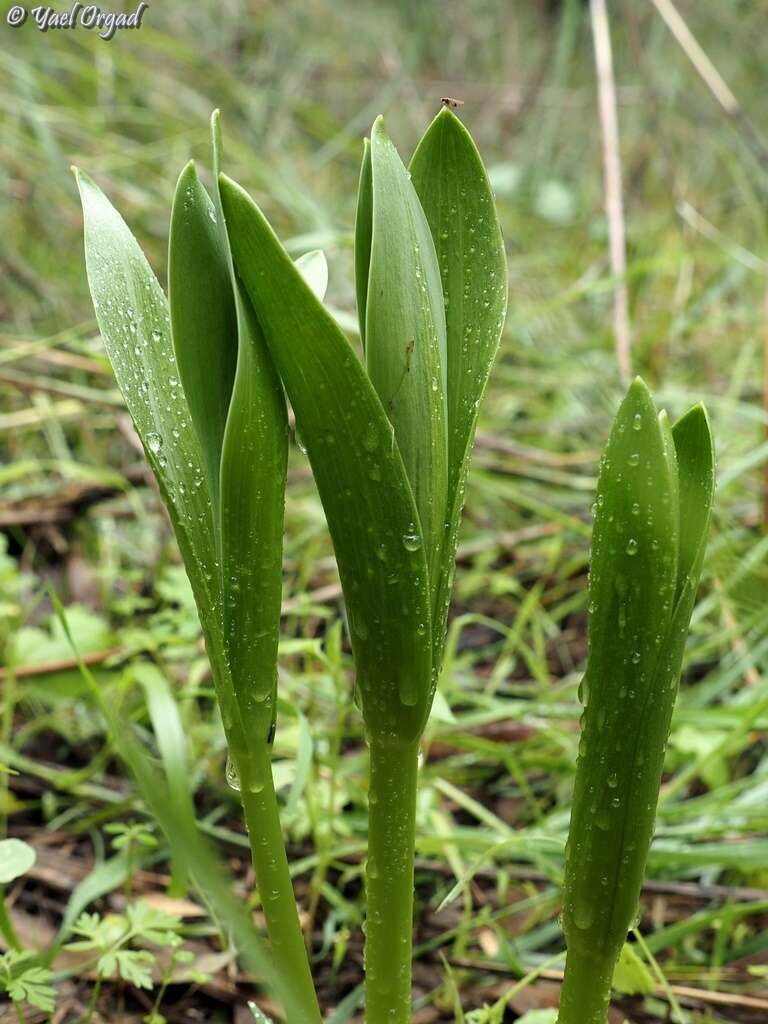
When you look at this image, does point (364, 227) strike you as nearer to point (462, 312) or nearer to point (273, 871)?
point (462, 312)

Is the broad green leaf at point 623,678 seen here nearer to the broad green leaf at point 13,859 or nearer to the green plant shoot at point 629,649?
the green plant shoot at point 629,649

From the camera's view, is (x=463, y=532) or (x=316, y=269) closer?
(x=316, y=269)

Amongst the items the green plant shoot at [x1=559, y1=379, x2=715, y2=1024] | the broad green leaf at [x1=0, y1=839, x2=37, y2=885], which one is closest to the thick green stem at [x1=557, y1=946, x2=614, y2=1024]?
the green plant shoot at [x1=559, y1=379, x2=715, y2=1024]

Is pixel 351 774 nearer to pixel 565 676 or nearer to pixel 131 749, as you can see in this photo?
pixel 565 676

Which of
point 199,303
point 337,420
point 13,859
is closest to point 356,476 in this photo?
point 337,420

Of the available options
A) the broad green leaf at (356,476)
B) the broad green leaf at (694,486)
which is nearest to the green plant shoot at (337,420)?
the broad green leaf at (356,476)

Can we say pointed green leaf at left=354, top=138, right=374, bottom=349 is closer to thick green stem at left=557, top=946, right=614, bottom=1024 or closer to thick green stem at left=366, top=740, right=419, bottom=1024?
thick green stem at left=366, top=740, right=419, bottom=1024
